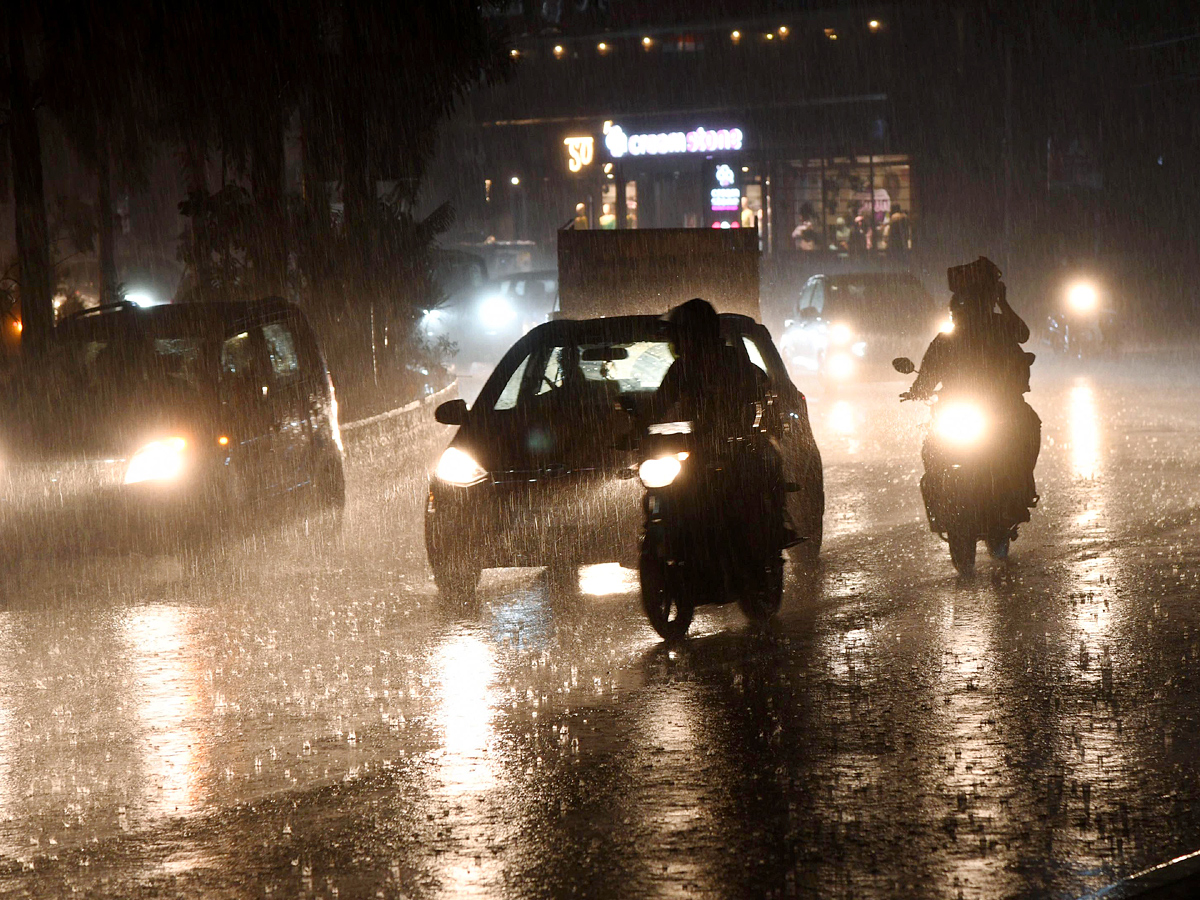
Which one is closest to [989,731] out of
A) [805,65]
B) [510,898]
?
[510,898]

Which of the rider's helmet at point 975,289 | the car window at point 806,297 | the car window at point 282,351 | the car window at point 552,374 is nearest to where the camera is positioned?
the rider's helmet at point 975,289

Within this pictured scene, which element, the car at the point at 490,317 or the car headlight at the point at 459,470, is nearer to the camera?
the car headlight at the point at 459,470

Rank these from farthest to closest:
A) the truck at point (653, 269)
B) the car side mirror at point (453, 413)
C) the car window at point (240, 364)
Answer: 1. the truck at point (653, 269)
2. the car window at point (240, 364)
3. the car side mirror at point (453, 413)

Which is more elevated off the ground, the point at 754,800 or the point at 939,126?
the point at 939,126

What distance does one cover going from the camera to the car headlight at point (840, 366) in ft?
78.8

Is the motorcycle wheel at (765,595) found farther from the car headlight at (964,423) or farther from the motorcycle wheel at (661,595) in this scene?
the car headlight at (964,423)

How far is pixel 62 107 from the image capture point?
57.9ft

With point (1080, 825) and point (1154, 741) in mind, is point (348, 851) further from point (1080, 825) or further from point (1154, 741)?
point (1154, 741)

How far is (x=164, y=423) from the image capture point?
1052 cm

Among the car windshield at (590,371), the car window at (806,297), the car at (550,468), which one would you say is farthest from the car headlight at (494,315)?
the car at (550,468)

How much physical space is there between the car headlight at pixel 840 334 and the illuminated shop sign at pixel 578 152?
99.3ft

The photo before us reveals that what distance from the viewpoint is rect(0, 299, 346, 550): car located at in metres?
10.1

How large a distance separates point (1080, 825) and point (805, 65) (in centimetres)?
5429

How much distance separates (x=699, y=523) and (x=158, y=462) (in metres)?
4.10
